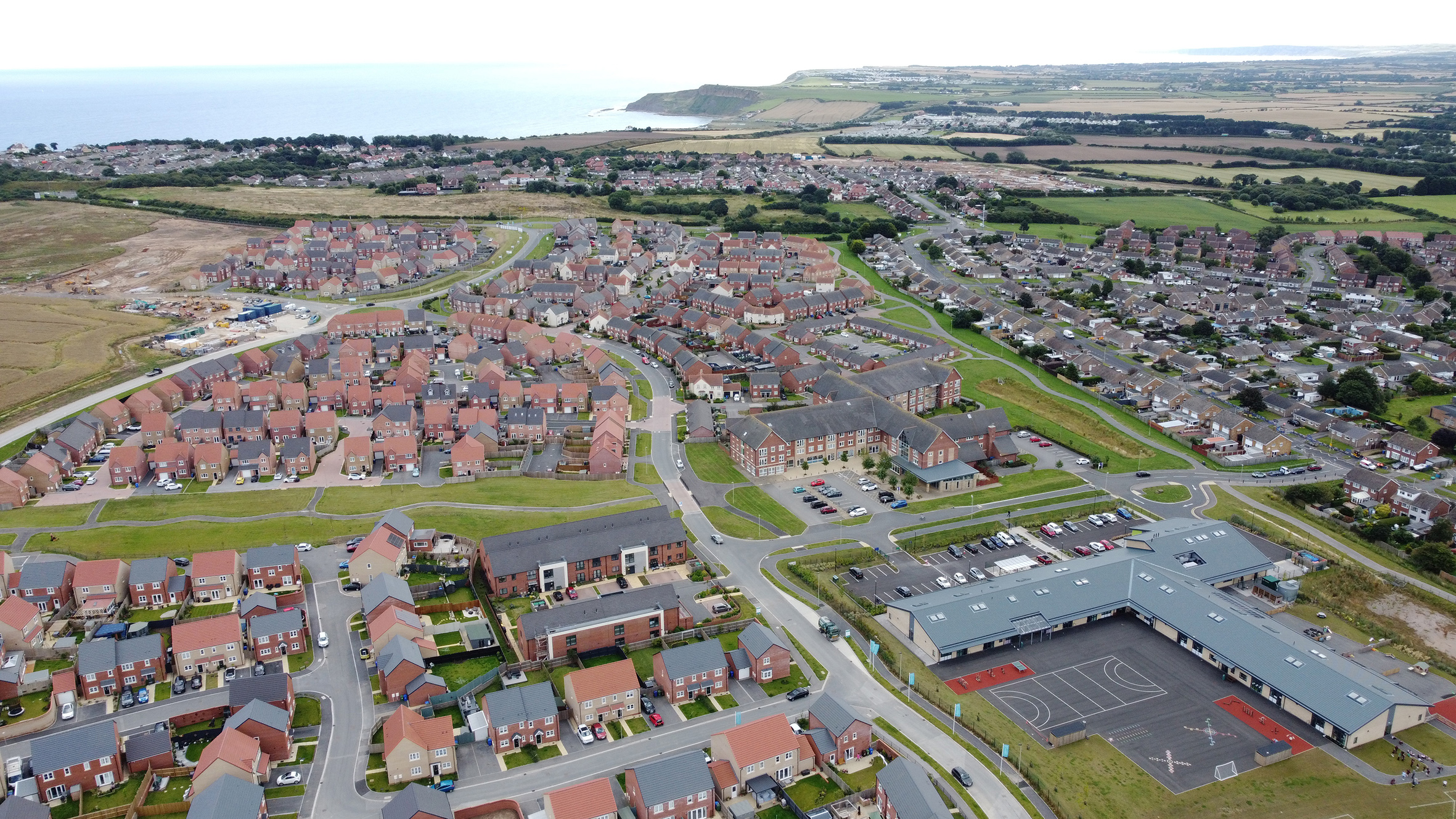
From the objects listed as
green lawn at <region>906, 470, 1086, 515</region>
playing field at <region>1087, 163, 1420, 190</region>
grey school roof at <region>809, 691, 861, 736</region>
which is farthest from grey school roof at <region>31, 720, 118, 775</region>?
playing field at <region>1087, 163, 1420, 190</region>

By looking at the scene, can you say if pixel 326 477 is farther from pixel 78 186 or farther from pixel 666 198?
pixel 78 186

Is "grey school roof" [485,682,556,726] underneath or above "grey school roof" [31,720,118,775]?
underneath

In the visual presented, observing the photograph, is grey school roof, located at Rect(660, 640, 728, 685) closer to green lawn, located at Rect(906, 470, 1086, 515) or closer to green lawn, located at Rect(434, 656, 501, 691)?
green lawn, located at Rect(434, 656, 501, 691)

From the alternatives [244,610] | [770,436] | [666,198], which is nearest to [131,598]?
[244,610]

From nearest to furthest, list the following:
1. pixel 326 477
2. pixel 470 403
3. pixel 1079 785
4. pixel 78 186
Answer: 1. pixel 1079 785
2. pixel 326 477
3. pixel 470 403
4. pixel 78 186

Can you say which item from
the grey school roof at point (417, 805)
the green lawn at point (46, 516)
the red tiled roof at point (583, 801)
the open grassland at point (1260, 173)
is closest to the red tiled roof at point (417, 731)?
the grey school roof at point (417, 805)

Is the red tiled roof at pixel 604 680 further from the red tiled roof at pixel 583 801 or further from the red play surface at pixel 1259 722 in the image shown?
the red play surface at pixel 1259 722

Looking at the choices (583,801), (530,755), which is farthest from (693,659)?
(583,801)
